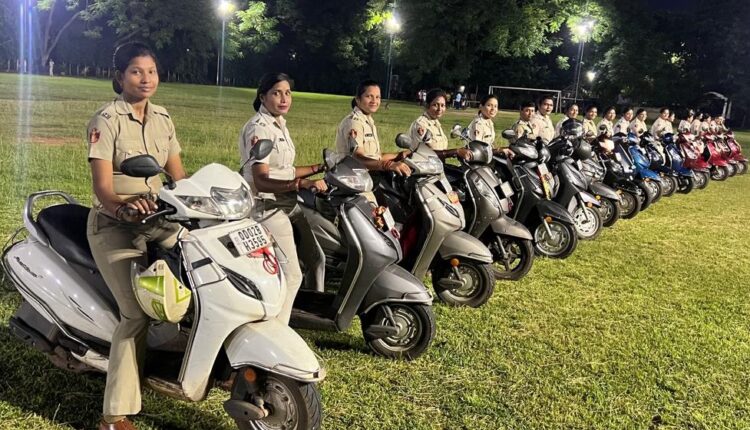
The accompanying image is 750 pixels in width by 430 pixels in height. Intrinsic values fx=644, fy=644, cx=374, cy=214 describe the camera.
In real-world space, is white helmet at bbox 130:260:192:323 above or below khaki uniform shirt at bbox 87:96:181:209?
below

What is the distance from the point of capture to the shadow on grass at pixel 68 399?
8.24 ft

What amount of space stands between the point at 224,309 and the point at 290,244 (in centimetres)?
69

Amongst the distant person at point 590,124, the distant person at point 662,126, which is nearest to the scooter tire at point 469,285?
the distant person at point 590,124

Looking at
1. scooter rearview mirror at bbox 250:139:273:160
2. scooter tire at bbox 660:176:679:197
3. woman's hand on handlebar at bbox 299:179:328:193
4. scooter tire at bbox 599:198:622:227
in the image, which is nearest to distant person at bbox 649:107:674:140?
scooter tire at bbox 660:176:679:197

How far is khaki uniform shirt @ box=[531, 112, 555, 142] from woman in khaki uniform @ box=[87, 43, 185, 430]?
17.1 feet

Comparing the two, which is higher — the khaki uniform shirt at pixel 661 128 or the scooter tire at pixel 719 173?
the khaki uniform shirt at pixel 661 128

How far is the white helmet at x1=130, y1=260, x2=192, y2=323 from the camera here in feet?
6.61

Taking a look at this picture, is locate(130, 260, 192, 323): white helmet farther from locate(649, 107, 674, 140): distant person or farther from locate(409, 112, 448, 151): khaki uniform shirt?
locate(649, 107, 674, 140): distant person

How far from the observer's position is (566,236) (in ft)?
17.1

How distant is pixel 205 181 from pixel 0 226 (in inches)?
145

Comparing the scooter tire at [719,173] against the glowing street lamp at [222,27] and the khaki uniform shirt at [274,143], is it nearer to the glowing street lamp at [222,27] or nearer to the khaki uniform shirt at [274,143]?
the khaki uniform shirt at [274,143]

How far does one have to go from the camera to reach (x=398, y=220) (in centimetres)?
391

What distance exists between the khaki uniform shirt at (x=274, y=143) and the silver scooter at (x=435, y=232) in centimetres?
64

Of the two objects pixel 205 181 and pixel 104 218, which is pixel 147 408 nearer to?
pixel 104 218
